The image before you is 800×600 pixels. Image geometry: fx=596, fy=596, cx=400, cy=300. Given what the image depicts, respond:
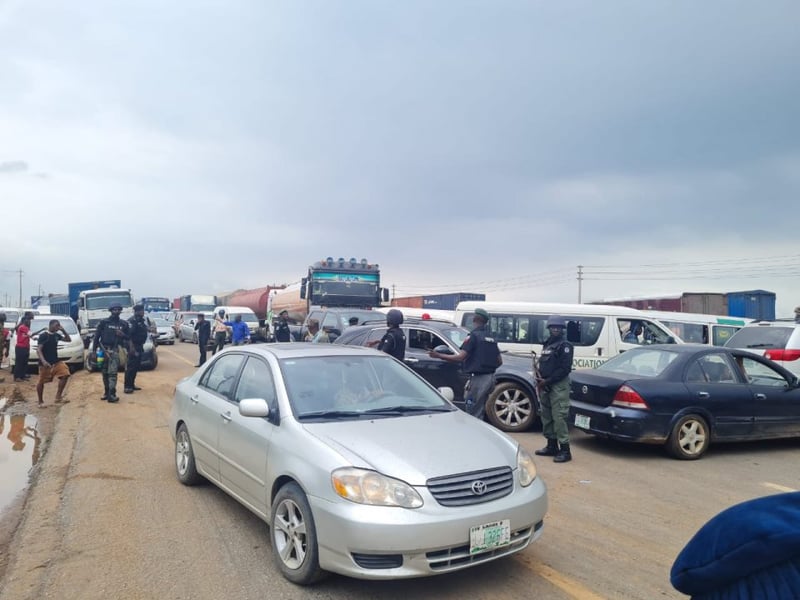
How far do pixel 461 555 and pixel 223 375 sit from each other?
3.01 m

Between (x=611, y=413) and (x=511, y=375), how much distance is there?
190 centimetres

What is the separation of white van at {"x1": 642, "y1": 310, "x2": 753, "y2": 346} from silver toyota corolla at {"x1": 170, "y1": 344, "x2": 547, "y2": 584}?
29.4 ft

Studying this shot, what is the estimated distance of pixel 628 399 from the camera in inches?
284

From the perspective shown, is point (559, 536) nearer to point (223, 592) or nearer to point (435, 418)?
point (435, 418)

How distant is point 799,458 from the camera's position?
25.2ft

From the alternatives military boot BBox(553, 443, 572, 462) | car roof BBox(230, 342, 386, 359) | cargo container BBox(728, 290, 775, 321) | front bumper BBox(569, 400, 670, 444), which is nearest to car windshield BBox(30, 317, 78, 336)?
car roof BBox(230, 342, 386, 359)

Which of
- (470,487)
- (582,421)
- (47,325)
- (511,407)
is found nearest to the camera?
(470,487)

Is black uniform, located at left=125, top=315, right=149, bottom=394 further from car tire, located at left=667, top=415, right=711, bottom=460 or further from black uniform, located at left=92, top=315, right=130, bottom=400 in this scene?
car tire, located at left=667, top=415, right=711, bottom=460

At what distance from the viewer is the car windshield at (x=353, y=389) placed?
442cm

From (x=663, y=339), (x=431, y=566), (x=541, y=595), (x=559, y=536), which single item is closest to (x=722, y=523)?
(x=431, y=566)

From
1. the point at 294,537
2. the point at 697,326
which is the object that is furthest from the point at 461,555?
the point at 697,326

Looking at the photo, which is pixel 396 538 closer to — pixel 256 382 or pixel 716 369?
pixel 256 382

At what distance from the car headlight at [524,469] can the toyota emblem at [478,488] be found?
0.40 meters

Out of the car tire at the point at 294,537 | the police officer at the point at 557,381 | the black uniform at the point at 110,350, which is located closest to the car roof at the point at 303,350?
the car tire at the point at 294,537
